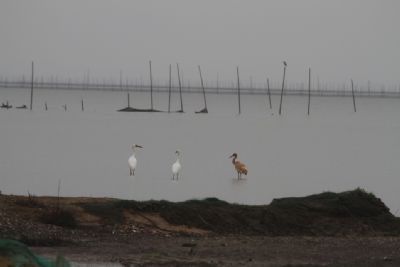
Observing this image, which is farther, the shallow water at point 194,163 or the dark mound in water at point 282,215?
the shallow water at point 194,163

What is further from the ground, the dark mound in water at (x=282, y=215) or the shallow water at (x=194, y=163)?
the dark mound in water at (x=282, y=215)

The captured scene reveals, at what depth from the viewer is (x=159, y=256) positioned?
396 inches

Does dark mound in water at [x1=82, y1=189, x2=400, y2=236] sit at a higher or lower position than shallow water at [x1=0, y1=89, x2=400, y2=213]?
higher

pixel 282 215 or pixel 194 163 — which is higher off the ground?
pixel 282 215

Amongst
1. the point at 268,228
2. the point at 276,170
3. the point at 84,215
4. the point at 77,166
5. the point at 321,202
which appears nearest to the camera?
the point at 84,215

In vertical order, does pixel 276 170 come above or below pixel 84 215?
below

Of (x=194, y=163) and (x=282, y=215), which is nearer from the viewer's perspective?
(x=282, y=215)

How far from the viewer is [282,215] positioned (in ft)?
Result: 46.5

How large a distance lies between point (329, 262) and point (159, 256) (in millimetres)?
1753

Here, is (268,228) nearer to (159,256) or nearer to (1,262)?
(159,256)

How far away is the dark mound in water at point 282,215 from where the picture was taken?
13344 millimetres

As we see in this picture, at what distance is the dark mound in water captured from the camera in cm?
1334

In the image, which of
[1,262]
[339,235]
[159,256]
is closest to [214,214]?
[339,235]

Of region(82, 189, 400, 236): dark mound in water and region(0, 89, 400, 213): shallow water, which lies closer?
region(82, 189, 400, 236): dark mound in water
